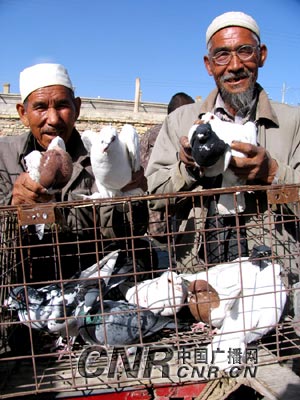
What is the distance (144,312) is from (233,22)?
4.54 feet

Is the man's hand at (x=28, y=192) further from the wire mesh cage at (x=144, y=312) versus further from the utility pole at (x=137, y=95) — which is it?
the utility pole at (x=137, y=95)

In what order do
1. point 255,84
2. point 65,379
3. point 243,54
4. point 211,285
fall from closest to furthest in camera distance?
point 65,379, point 211,285, point 243,54, point 255,84

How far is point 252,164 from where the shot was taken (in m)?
1.61

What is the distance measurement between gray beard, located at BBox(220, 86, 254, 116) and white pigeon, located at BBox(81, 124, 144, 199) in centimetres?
71

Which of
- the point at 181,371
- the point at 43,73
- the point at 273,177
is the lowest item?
the point at 181,371

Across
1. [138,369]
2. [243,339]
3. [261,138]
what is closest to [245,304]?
[243,339]

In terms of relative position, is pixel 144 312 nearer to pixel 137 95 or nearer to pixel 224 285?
pixel 224 285

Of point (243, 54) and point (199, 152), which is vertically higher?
point (243, 54)

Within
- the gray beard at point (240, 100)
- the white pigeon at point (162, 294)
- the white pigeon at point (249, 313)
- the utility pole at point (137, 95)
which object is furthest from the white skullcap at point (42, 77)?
the utility pole at point (137, 95)

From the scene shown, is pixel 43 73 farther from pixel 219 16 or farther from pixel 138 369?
pixel 138 369

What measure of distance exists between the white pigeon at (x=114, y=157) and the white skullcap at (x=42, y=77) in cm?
65

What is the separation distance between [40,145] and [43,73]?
35cm

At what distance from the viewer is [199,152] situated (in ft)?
4.76

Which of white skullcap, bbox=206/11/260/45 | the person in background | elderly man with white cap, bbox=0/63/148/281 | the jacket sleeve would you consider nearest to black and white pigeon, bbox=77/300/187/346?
elderly man with white cap, bbox=0/63/148/281
